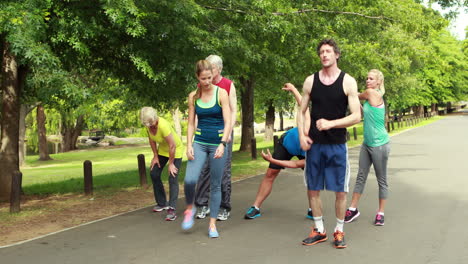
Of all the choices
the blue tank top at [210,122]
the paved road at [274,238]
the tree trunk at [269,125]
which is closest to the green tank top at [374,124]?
the paved road at [274,238]

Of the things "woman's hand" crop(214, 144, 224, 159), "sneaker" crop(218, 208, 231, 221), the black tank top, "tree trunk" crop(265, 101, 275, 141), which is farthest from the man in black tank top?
"tree trunk" crop(265, 101, 275, 141)

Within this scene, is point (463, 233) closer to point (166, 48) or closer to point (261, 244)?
point (261, 244)

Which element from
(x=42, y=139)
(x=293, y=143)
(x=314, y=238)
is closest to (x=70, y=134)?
(x=42, y=139)

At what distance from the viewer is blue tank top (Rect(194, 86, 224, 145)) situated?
5.72 m

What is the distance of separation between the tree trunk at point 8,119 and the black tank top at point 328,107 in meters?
6.71

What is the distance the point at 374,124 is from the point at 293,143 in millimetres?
995

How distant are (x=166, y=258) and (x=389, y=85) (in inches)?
1143

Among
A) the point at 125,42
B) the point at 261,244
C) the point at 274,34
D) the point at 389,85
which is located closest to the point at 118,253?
the point at 261,244

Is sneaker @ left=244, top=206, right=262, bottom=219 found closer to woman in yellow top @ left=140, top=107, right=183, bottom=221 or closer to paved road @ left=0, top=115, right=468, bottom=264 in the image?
paved road @ left=0, top=115, right=468, bottom=264

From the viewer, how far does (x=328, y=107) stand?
201 inches

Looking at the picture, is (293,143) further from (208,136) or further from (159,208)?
(159,208)

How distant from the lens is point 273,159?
6.23 m

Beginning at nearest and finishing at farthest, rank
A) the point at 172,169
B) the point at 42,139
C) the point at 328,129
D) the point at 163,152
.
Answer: the point at 328,129
the point at 172,169
the point at 163,152
the point at 42,139

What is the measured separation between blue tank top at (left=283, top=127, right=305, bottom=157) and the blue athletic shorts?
931mm
